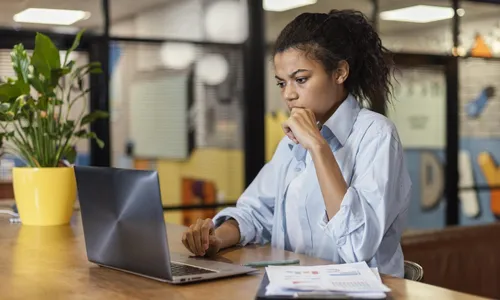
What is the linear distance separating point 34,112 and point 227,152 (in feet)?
10.3

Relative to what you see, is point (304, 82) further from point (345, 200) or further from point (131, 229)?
point (131, 229)

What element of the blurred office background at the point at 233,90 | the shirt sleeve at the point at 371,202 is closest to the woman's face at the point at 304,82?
the shirt sleeve at the point at 371,202

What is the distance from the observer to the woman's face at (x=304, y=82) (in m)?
2.03

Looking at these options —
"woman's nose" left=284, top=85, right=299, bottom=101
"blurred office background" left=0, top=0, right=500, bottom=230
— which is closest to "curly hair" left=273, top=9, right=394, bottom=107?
"woman's nose" left=284, top=85, right=299, bottom=101

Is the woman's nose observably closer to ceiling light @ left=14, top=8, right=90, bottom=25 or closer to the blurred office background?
→ the blurred office background

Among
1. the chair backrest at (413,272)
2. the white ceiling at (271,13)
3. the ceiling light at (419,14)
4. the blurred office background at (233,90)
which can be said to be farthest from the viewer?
the ceiling light at (419,14)

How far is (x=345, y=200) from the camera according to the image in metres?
1.77

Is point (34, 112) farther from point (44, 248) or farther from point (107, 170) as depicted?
point (107, 170)

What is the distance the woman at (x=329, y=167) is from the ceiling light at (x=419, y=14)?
4.12m

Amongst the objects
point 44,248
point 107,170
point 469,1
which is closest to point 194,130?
point 469,1

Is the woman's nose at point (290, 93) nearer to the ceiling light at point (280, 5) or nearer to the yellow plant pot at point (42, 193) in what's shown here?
the yellow plant pot at point (42, 193)

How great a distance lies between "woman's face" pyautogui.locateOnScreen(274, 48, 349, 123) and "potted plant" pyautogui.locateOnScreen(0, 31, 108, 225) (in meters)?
0.75

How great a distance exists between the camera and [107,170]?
1.60m

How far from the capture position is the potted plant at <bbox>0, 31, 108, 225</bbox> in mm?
2354
